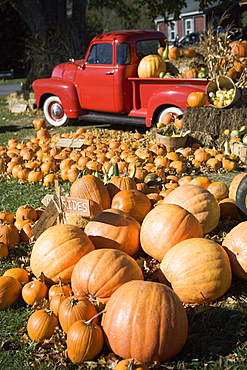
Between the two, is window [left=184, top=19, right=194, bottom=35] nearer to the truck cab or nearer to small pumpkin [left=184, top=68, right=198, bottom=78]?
the truck cab

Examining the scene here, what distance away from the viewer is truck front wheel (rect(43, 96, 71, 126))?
1186cm

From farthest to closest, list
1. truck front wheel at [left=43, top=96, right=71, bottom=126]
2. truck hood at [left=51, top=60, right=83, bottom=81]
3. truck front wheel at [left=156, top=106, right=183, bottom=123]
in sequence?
truck front wheel at [left=43, top=96, right=71, bottom=126] < truck hood at [left=51, top=60, right=83, bottom=81] < truck front wheel at [left=156, top=106, right=183, bottom=123]

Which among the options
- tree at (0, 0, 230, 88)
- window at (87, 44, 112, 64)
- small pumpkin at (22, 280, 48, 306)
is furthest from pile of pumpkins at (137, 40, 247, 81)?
small pumpkin at (22, 280, 48, 306)

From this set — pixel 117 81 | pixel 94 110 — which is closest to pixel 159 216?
pixel 117 81

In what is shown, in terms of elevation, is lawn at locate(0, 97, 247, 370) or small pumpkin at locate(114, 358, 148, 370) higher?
small pumpkin at locate(114, 358, 148, 370)

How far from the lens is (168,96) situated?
937 cm

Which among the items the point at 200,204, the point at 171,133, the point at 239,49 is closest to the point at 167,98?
the point at 171,133

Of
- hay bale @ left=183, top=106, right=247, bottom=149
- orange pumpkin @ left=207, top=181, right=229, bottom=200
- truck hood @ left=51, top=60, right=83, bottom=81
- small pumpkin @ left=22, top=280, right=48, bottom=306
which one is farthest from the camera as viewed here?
truck hood @ left=51, top=60, right=83, bottom=81

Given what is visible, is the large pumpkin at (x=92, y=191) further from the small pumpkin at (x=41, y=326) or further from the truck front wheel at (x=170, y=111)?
the truck front wheel at (x=170, y=111)

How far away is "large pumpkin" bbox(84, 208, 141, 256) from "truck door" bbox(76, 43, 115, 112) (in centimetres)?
694

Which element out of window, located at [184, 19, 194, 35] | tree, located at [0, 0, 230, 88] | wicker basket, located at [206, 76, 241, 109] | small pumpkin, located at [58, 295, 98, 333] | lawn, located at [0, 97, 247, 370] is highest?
window, located at [184, 19, 194, 35]

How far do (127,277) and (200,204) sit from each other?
133cm

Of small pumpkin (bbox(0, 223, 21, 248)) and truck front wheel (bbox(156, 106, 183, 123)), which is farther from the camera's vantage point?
truck front wheel (bbox(156, 106, 183, 123))

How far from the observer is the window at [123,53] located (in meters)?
10.3
